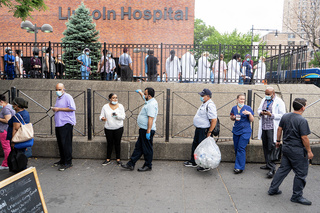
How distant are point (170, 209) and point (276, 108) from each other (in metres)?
3.36

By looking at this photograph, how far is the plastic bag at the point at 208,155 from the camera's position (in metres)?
5.26

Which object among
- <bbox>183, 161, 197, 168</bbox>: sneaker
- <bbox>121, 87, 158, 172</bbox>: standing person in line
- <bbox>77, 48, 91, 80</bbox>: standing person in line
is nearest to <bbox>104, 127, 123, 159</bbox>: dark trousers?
<bbox>121, 87, 158, 172</bbox>: standing person in line

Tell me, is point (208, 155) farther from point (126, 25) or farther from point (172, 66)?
point (126, 25)

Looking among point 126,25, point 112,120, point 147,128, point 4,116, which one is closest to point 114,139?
point 112,120

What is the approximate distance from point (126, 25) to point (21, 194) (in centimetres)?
2369

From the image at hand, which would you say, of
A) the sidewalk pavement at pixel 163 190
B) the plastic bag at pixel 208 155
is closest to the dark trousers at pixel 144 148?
the sidewalk pavement at pixel 163 190

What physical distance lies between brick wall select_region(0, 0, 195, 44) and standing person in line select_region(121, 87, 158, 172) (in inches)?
780

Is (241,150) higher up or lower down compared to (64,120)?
lower down

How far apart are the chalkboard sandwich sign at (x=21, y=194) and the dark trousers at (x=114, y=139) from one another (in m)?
2.86

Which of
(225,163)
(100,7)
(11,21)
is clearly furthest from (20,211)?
(11,21)

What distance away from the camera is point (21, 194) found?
2.81m

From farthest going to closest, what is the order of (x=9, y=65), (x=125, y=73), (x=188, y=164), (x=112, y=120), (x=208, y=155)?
(x=9, y=65) < (x=125, y=73) < (x=188, y=164) < (x=112, y=120) < (x=208, y=155)

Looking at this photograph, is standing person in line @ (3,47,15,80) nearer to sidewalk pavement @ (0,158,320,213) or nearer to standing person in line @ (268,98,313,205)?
sidewalk pavement @ (0,158,320,213)

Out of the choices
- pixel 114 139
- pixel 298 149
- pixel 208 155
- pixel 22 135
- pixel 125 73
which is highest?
pixel 125 73
